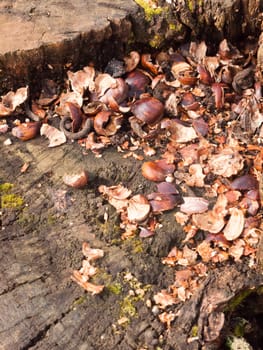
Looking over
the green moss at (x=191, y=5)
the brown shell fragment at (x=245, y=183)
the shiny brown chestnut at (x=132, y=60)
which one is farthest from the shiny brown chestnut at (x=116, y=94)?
the brown shell fragment at (x=245, y=183)

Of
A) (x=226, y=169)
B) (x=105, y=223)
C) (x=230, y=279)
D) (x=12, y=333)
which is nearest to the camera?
(x=12, y=333)

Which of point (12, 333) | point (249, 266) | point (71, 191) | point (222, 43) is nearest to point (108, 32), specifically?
point (222, 43)

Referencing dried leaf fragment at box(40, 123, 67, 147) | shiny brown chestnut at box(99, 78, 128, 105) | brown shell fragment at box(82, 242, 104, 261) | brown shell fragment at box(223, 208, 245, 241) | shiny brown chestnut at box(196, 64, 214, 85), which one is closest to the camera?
brown shell fragment at box(82, 242, 104, 261)

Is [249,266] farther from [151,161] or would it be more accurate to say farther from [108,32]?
[108,32]

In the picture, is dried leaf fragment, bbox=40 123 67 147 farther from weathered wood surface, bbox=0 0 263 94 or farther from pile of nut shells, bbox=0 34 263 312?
weathered wood surface, bbox=0 0 263 94

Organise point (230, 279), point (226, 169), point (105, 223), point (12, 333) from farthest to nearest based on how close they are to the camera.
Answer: point (226, 169), point (105, 223), point (230, 279), point (12, 333)

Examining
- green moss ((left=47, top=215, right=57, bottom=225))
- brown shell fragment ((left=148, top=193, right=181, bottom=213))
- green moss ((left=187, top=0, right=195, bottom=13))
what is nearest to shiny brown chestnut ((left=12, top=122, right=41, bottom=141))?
green moss ((left=47, top=215, right=57, bottom=225))

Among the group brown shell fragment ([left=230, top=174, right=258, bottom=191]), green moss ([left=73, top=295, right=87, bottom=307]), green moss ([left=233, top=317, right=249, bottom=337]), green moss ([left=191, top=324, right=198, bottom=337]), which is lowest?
green moss ([left=233, top=317, right=249, bottom=337])
